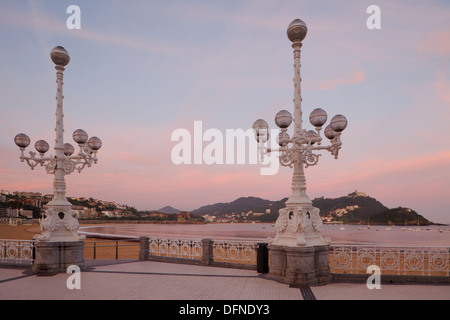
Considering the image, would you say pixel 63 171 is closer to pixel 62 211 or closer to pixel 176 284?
pixel 62 211

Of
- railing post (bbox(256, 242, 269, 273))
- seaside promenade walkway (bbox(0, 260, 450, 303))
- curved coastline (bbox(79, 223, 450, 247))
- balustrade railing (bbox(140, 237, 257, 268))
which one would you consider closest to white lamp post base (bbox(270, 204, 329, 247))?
railing post (bbox(256, 242, 269, 273))

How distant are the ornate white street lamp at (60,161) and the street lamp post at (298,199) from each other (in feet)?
20.9

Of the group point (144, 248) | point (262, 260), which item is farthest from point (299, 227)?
point (144, 248)

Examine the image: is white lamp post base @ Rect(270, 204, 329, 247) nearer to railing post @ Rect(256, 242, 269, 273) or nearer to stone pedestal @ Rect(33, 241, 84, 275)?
railing post @ Rect(256, 242, 269, 273)

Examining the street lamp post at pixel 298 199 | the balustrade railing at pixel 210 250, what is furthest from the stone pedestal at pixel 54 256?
the street lamp post at pixel 298 199

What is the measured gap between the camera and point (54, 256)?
407 inches

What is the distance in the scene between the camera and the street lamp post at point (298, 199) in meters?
8.61

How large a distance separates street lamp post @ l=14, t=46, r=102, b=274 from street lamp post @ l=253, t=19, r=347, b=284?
6355 millimetres

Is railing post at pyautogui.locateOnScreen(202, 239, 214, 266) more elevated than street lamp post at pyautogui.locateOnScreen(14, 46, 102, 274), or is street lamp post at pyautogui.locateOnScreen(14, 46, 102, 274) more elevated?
street lamp post at pyautogui.locateOnScreen(14, 46, 102, 274)

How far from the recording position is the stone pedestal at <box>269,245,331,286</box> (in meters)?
8.54

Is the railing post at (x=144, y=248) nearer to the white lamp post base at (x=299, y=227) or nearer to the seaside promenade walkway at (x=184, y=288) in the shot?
the seaside promenade walkway at (x=184, y=288)

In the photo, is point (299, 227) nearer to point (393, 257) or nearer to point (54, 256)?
point (393, 257)
